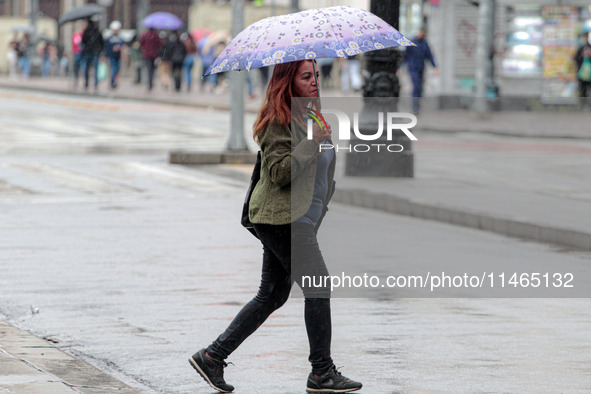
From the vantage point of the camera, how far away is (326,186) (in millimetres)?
5805

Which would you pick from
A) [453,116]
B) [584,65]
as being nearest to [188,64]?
[453,116]

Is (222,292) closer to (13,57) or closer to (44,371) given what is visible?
(44,371)

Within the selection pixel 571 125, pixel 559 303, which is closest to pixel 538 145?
pixel 571 125

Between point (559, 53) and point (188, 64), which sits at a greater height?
point (559, 53)

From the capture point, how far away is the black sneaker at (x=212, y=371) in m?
6.00

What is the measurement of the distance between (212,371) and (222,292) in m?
2.88

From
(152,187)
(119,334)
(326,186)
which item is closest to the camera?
(326,186)

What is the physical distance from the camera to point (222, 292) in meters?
8.88

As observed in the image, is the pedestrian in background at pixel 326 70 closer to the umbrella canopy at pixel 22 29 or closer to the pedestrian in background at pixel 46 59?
the pedestrian in background at pixel 46 59

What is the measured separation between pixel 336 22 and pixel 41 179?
36.8 feet

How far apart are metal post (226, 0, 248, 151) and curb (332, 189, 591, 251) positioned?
4.80 metres

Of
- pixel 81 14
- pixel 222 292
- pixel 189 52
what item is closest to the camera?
pixel 222 292

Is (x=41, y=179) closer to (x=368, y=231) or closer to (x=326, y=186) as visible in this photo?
(x=368, y=231)

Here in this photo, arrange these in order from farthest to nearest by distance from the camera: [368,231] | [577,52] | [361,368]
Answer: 1. [577,52]
2. [368,231]
3. [361,368]
